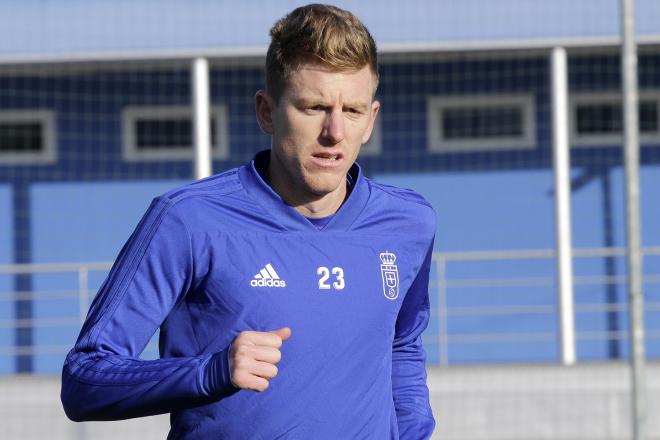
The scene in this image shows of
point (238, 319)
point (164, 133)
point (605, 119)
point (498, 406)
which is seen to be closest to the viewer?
point (238, 319)

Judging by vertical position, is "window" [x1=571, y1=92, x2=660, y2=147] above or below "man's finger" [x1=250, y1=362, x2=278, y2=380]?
above

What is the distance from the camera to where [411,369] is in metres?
2.51

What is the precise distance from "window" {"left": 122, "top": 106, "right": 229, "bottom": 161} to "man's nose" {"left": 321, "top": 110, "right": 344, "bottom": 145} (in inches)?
325

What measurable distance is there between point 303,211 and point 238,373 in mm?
447

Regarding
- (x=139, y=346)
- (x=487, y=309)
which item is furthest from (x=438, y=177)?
(x=139, y=346)

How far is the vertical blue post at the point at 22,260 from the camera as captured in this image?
32.9 ft

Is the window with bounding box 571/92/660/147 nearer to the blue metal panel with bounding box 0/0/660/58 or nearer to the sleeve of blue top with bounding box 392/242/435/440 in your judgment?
the blue metal panel with bounding box 0/0/660/58

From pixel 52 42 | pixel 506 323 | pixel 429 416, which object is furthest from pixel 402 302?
pixel 506 323

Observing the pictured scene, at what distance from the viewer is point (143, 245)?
212 centimetres

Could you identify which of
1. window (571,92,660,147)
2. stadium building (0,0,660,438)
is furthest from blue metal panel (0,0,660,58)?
window (571,92,660,147)

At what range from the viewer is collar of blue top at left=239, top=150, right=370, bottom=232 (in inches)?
88.6

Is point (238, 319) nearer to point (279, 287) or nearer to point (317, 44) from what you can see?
point (279, 287)

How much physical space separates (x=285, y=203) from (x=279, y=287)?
0.59 feet

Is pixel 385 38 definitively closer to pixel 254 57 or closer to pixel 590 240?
pixel 254 57
